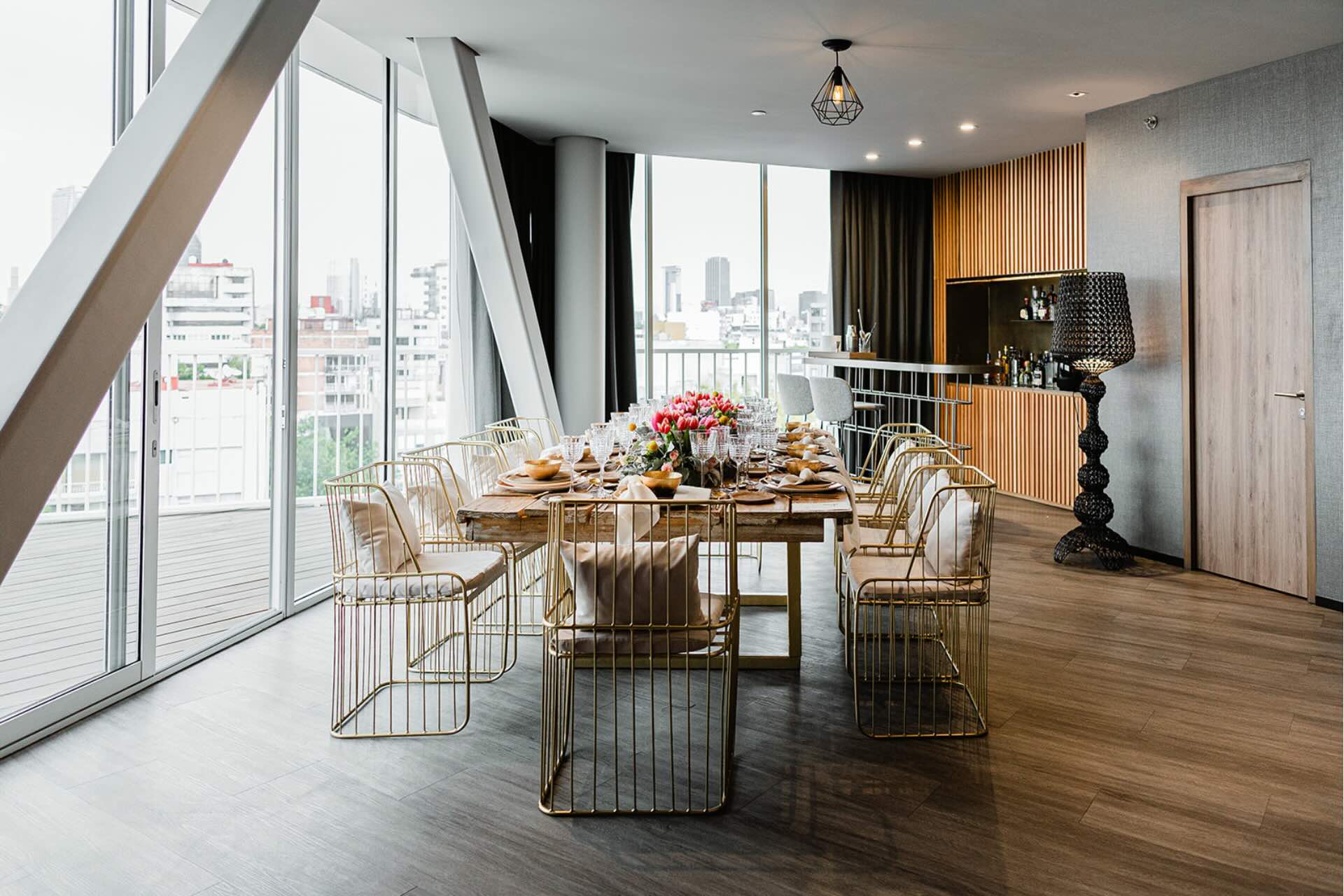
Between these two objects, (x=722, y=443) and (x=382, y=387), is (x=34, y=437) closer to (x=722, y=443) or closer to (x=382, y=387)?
(x=722, y=443)

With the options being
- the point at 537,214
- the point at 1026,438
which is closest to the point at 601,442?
the point at 537,214

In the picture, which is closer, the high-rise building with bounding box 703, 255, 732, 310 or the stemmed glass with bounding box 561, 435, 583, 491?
the stemmed glass with bounding box 561, 435, 583, 491

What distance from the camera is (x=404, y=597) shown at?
3.03 metres

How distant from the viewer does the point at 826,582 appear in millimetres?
4926

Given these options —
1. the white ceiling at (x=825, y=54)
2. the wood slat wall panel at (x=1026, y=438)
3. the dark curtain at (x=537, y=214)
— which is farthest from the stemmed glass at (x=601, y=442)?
the wood slat wall panel at (x=1026, y=438)

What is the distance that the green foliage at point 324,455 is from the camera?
14.6ft

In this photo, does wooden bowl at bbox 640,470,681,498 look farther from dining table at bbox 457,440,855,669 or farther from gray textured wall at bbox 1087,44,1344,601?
gray textured wall at bbox 1087,44,1344,601

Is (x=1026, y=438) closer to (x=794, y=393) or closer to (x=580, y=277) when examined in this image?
(x=794, y=393)

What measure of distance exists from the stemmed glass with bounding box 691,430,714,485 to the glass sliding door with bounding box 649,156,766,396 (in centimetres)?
439

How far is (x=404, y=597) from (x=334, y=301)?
2.16 metres

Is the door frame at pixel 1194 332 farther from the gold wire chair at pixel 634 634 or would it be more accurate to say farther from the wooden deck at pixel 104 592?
the wooden deck at pixel 104 592

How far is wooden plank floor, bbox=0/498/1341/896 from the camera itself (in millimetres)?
2172

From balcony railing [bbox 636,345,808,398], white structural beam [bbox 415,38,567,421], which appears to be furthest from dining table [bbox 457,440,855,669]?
balcony railing [bbox 636,345,808,398]

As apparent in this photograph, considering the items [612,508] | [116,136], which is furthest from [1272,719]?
[116,136]
